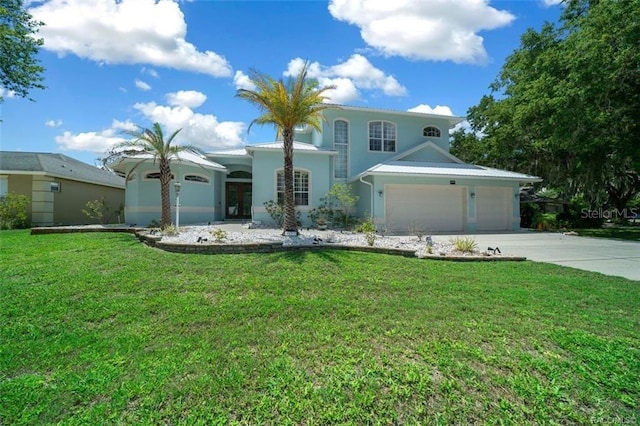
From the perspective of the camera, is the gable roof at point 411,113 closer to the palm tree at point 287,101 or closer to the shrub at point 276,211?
the shrub at point 276,211

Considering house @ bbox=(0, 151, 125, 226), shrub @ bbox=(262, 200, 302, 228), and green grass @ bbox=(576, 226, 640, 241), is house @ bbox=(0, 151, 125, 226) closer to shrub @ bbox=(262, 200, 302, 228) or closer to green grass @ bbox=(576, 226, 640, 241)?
shrub @ bbox=(262, 200, 302, 228)

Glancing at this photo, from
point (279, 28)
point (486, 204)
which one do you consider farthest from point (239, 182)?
point (486, 204)

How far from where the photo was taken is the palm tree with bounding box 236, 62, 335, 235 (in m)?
10.9

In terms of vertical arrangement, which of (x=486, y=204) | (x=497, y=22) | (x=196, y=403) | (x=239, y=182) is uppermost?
(x=497, y=22)

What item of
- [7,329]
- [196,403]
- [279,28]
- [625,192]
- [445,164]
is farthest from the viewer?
[625,192]

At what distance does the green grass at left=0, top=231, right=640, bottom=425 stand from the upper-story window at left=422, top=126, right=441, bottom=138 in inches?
623

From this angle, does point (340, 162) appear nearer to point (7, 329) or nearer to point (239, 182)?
point (239, 182)

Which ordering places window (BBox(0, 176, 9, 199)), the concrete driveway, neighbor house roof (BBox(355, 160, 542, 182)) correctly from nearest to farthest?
the concrete driveway → neighbor house roof (BBox(355, 160, 542, 182)) → window (BBox(0, 176, 9, 199))

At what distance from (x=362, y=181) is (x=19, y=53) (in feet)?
53.5

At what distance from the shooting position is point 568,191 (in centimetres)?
2491

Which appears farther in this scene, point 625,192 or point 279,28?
point 625,192

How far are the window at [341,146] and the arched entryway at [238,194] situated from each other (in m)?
5.61

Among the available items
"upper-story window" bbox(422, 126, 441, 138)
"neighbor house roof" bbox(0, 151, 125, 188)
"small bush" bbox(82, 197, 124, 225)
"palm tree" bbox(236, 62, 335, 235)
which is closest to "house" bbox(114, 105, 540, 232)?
"upper-story window" bbox(422, 126, 441, 138)

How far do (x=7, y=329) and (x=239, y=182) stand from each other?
16.4 metres
